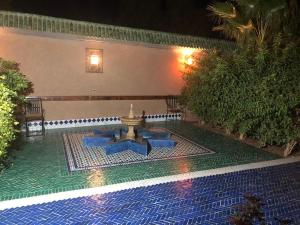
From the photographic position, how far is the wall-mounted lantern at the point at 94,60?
9648mm

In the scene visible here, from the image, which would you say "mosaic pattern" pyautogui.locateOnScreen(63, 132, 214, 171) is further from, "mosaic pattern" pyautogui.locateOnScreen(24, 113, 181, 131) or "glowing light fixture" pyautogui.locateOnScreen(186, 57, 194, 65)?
"glowing light fixture" pyautogui.locateOnScreen(186, 57, 194, 65)

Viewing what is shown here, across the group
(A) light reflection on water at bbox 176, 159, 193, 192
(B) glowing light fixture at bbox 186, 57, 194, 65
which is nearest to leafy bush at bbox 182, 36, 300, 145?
(A) light reflection on water at bbox 176, 159, 193, 192

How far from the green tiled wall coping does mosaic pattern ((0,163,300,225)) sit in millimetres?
5568

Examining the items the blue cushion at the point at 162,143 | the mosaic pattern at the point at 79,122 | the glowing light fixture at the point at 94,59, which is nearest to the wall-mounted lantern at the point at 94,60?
the glowing light fixture at the point at 94,59

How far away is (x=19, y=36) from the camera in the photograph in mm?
8625

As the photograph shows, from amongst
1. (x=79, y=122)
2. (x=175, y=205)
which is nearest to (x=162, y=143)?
(x=175, y=205)

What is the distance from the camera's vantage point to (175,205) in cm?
425

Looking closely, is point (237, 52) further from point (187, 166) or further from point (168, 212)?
point (168, 212)

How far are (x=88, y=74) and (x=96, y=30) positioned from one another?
1.71 metres

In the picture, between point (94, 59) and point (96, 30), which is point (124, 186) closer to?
point (96, 30)

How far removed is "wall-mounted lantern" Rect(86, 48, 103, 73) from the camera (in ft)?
31.7

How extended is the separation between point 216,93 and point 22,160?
5336mm

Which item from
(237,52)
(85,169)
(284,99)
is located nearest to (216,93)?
(237,52)

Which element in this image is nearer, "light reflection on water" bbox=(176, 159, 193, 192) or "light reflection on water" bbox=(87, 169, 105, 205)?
"light reflection on water" bbox=(87, 169, 105, 205)
